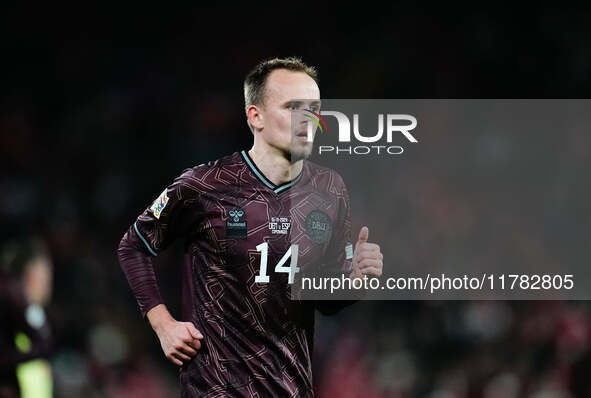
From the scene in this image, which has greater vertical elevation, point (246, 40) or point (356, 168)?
Answer: point (246, 40)

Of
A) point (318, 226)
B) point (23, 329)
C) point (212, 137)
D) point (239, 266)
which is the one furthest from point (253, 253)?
point (212, 137)

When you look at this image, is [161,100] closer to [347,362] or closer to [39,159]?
[39,159]

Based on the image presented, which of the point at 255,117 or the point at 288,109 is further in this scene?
the point at 255,117

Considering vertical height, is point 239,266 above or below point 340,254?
below

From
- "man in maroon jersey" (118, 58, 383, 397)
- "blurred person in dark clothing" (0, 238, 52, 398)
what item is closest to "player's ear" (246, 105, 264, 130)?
"man in maroon jersey" (118, 58, 383, 397)

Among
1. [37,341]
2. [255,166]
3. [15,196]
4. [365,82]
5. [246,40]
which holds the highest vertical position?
[246,40]

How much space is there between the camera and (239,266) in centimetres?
352

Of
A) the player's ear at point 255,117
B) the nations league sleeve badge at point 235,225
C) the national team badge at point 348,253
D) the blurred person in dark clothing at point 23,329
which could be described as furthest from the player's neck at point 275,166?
the blurred person in dark clothing at point 23,329

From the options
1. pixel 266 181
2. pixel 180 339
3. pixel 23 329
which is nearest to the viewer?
pixel 180 339

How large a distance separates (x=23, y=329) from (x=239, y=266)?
10.1 feet

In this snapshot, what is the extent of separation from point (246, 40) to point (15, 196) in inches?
153

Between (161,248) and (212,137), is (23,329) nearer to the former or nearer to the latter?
(161,248)

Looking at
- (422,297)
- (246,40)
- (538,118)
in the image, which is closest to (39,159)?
(246,40)

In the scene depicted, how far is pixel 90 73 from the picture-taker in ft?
37.3
